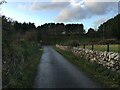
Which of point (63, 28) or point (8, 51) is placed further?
point (63, 28)

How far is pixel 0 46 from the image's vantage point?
13.8 m

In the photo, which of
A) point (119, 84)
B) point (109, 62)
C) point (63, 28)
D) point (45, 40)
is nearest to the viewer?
point (119, 84)

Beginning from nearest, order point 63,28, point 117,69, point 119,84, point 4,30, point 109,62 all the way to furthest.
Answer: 1. point 119,84
2. point 4,30
3. point 117,69
4. point 109,62
5. point 63,28

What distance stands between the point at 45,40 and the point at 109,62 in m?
130

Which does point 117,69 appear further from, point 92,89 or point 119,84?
point 92,89

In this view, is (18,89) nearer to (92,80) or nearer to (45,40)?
(92,80)

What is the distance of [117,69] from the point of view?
53.2 ft

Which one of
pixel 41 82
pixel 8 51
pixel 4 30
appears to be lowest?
pixel 41 82

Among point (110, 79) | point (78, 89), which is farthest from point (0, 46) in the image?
point (110, 79)

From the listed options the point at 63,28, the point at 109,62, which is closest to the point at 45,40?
the point at 63,28

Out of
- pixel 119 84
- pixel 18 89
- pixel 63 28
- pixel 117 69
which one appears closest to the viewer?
pixel 18 89

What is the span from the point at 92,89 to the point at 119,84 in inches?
62.2

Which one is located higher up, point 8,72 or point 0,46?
point 0,46

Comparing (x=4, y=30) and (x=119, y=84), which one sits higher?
(x=4, y=30)
